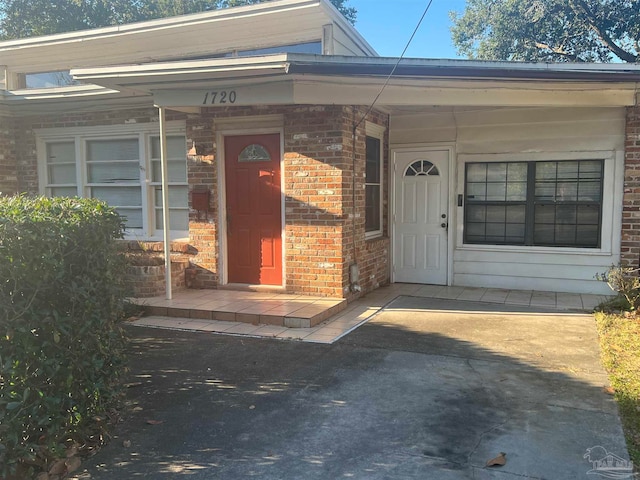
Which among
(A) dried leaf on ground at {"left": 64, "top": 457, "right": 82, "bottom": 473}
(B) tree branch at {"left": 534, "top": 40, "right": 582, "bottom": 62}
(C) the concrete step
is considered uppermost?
(B) tree branch at {"left": 534, "top": 40, "right": 582, "bottom": 62}

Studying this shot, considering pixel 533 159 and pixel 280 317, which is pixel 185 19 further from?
pixel 533 159

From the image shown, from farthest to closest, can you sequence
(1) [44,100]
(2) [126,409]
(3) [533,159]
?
(1) [44,100], (3) [533,159], (2) [126,409]

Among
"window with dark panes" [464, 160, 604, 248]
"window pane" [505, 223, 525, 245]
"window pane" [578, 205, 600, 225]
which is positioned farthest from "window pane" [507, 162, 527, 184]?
"window pane" [578, 205, 600, 225]

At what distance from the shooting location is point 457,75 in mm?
5770

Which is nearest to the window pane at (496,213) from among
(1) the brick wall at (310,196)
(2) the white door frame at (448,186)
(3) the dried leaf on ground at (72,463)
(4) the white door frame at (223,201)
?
(2) the white door frame at (448,186)

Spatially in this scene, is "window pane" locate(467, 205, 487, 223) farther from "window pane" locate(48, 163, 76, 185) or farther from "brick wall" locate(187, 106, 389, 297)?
"window pane" locate(48, 163, 76, 185)

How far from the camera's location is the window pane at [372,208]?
801cm

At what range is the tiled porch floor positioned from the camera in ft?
19.2

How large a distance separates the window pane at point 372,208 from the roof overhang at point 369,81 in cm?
195

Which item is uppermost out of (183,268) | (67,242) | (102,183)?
(102,183)

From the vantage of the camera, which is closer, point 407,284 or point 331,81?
point 331,81

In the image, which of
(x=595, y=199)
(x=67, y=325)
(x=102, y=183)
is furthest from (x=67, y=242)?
(x=595, y=199)

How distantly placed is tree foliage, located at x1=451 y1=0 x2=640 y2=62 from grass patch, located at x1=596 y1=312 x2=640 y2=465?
12.8 m

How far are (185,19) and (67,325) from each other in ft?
23.2
